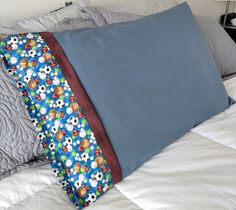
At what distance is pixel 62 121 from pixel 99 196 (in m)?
0.21

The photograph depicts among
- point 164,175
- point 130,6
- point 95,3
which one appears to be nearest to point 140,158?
point 164,175

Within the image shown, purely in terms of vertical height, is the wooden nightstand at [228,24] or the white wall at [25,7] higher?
the white wall at [25,7]

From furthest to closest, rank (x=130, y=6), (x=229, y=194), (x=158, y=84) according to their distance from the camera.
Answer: (x=130, y=6) < (x=158, y=84) < (x=229, y=194)

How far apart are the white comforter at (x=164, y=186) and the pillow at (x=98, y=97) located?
0.03 metres

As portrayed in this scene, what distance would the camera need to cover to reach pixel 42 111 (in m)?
0.72

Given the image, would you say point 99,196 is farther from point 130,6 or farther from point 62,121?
point 130,6

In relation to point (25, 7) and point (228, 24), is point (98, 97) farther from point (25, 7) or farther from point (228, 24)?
point (228, 24)

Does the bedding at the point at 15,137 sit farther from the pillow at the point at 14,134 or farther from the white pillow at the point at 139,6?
the white pillow at the point at 139,6

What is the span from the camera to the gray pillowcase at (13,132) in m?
0.74

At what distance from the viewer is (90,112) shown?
74 centimetres

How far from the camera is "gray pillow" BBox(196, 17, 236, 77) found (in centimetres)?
135

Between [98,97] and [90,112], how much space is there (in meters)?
0.05

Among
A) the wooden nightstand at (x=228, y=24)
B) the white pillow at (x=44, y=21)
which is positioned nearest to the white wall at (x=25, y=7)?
the white pillow at (x=44, y=21)

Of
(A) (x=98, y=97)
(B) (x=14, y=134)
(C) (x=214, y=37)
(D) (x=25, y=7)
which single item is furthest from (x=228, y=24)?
(B) (x=14, y=134)
